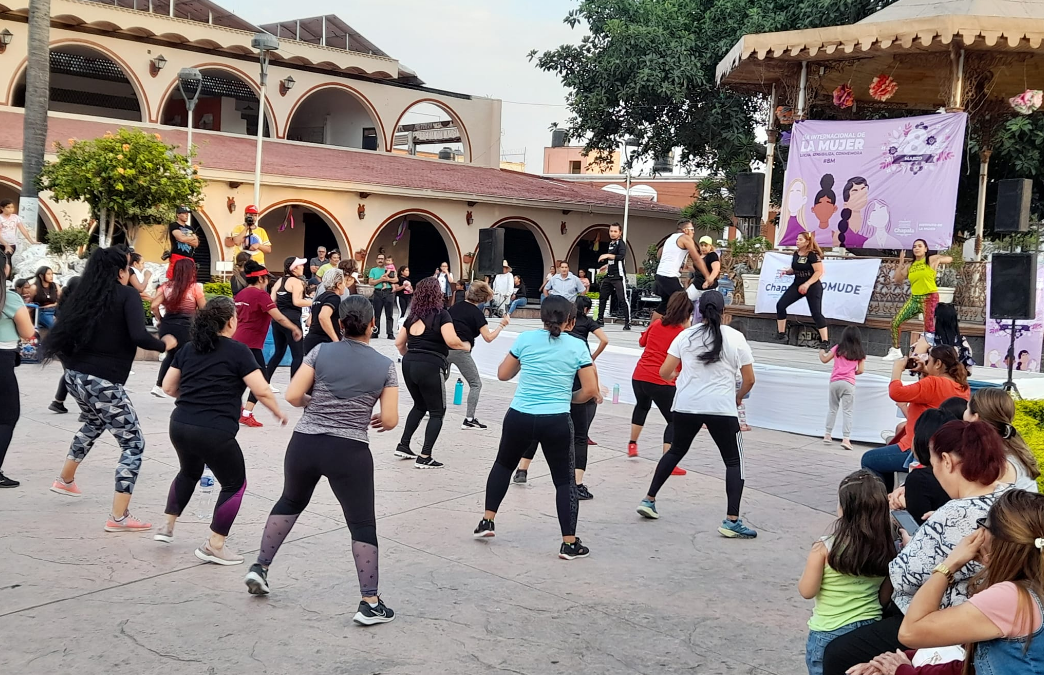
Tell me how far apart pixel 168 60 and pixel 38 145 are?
11.2m

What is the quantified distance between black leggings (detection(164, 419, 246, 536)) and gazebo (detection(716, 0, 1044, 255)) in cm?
1377

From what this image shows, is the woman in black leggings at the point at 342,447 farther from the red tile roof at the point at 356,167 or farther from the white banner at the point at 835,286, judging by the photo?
the red tile roof at the point at 356,167

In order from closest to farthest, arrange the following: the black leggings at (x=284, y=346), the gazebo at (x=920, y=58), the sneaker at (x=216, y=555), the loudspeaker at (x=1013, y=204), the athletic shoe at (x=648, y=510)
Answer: the sneaker at (x=216, y=555)
the athletic shoe at (x=648, y=510)
the black leggings at (x=284, y=346)
the gazebo at (x=920, y=58)
the loudspeaker at (x=1013, y=204)

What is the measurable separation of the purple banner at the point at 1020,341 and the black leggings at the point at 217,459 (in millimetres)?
12341

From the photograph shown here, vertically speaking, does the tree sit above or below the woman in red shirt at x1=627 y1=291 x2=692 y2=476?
above

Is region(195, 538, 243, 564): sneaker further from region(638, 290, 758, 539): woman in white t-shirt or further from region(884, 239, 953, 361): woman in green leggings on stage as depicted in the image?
region(884, 239, 953, 361): woman in green leggings on stage

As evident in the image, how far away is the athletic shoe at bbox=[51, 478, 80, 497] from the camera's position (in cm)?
659

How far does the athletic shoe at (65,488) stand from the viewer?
21.6ft

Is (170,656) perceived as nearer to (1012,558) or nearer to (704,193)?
(1012,558)

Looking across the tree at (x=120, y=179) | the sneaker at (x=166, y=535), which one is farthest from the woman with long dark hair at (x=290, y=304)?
the tree at (x=120, y=179)

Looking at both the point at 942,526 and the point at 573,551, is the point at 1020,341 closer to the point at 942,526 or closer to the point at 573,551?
the point at 573,551

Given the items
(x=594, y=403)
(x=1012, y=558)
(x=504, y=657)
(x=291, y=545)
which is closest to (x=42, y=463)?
(x=291, y=545)

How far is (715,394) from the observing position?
6.57 metres

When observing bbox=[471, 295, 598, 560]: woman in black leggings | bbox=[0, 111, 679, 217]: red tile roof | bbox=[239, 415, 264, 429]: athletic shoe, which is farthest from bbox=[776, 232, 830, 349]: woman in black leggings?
bbox=[0, 111, 679, 217]: red tile roof
